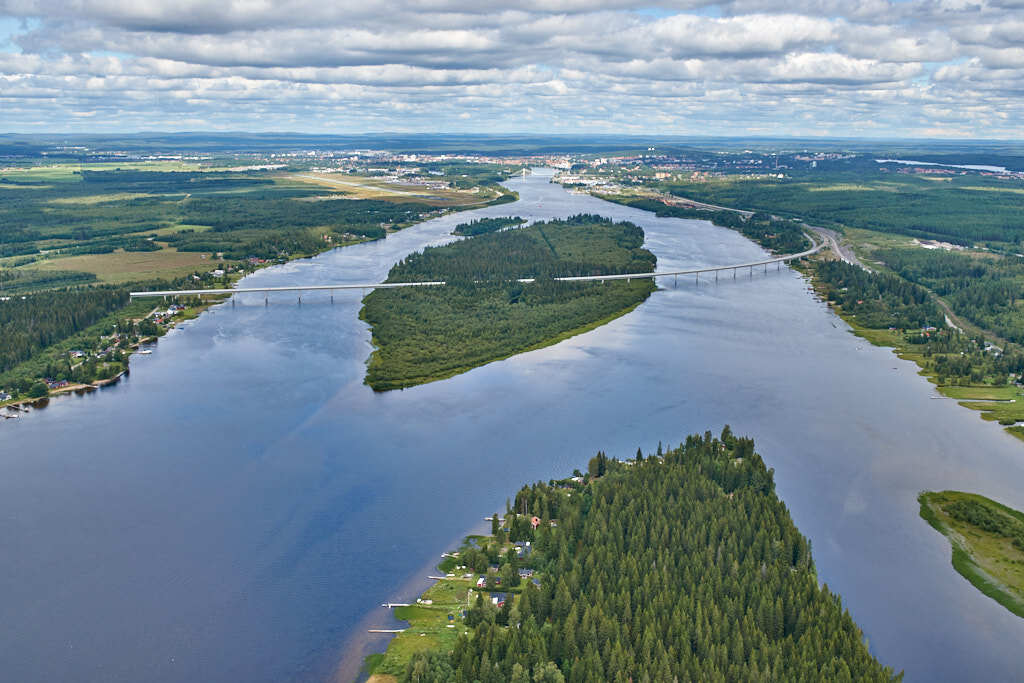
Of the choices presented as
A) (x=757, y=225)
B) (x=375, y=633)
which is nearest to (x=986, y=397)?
(x=375, y=633)

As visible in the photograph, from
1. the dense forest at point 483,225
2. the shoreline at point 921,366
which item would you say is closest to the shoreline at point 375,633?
the shoreline at point 921,366

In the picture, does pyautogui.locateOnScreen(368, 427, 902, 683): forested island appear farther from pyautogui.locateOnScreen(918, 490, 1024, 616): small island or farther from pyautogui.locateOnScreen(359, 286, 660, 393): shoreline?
pyautogui.locateOnScreen(359, 286, 660, 393): shoreline

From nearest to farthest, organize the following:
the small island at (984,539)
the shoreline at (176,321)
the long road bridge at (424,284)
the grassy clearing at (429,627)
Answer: the grassy clearing at (429,627) < the small island at (984,539) < the shoreline at (176,321) < the long road bridge at (424,284)

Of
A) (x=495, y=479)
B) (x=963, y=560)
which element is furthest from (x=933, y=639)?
(x=495, y=479)

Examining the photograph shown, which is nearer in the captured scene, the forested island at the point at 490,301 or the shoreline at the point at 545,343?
the shoreline at the point at 545,343

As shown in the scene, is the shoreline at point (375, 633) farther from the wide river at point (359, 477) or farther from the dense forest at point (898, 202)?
the dense forest at point (898, 202)

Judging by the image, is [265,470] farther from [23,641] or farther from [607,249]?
[607,249]
